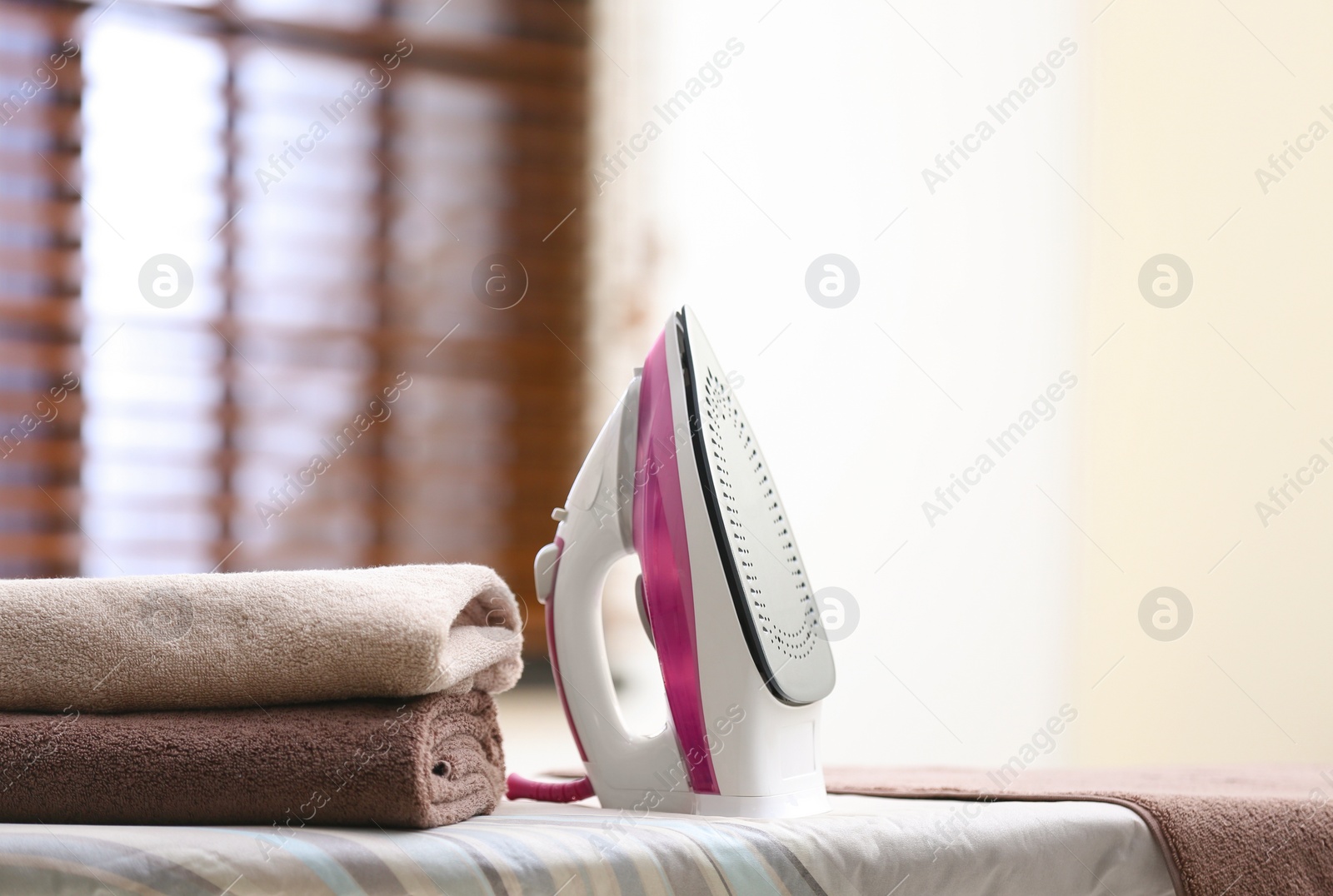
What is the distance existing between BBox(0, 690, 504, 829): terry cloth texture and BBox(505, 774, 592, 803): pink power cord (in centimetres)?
20

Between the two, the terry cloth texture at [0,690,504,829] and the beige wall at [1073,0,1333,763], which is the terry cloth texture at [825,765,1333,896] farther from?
the beige wall at [1073,0,1333,763]

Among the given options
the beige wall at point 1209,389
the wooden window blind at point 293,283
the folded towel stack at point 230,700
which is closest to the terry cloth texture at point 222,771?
the folded towel stack at point 230,700

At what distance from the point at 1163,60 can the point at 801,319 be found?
636 mm

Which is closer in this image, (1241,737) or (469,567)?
(469,567)

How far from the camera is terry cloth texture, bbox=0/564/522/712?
53 cm

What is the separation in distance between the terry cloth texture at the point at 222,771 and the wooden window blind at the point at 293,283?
902 mm

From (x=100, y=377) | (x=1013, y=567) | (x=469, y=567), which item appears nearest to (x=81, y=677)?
(x=469, y=567)

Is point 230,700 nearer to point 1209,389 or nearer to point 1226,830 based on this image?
point 1226,830

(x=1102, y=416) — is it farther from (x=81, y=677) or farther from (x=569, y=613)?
(x=81, y=677)

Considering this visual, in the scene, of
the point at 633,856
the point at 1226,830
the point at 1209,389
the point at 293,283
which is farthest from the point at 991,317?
the point at 633,856

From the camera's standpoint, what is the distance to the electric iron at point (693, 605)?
0.61 metres

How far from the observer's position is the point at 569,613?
675 millimetres

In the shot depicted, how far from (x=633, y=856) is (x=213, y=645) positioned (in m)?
0.23

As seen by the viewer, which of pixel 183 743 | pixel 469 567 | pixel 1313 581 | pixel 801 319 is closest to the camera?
pixel 183 743
